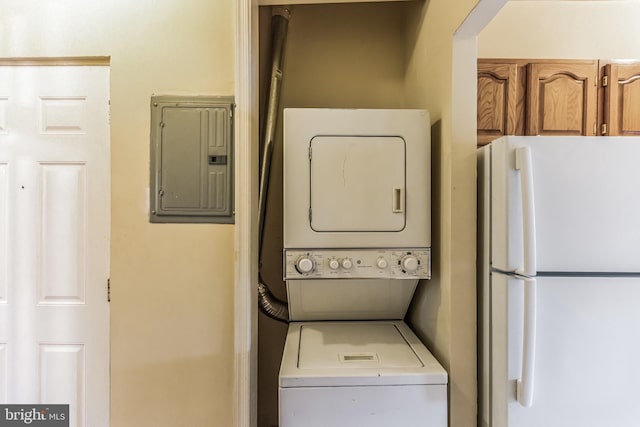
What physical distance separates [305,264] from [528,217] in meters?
0.81

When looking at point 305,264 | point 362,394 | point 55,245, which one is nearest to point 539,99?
point 305,264

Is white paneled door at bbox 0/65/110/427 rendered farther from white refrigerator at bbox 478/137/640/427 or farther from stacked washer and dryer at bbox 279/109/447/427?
white refrigerator at bbox 478/137/640/427

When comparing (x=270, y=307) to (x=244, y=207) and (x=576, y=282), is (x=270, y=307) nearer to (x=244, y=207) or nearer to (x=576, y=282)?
(x=244, y=207)

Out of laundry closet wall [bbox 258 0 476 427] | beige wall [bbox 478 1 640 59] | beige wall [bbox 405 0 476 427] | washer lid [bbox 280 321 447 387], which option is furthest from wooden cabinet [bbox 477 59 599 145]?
washer lid [bbox 280 321 447 387]

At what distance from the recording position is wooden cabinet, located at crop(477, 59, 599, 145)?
1.92m

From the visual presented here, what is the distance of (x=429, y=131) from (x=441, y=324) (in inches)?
31.7

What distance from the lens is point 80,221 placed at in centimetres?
160

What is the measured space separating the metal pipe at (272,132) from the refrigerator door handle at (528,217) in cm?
124

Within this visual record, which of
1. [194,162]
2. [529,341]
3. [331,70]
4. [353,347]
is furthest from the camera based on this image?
[331,70]

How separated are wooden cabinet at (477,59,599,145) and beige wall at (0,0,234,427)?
148 cm

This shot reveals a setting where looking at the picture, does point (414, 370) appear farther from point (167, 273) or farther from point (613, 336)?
point (167, 273)

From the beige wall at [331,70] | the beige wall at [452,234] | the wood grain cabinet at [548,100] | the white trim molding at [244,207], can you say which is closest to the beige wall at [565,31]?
the wood grain cabinet at [548,100]

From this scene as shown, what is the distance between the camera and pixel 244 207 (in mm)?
1462

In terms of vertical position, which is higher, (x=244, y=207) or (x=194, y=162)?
(x=194, y=162)
